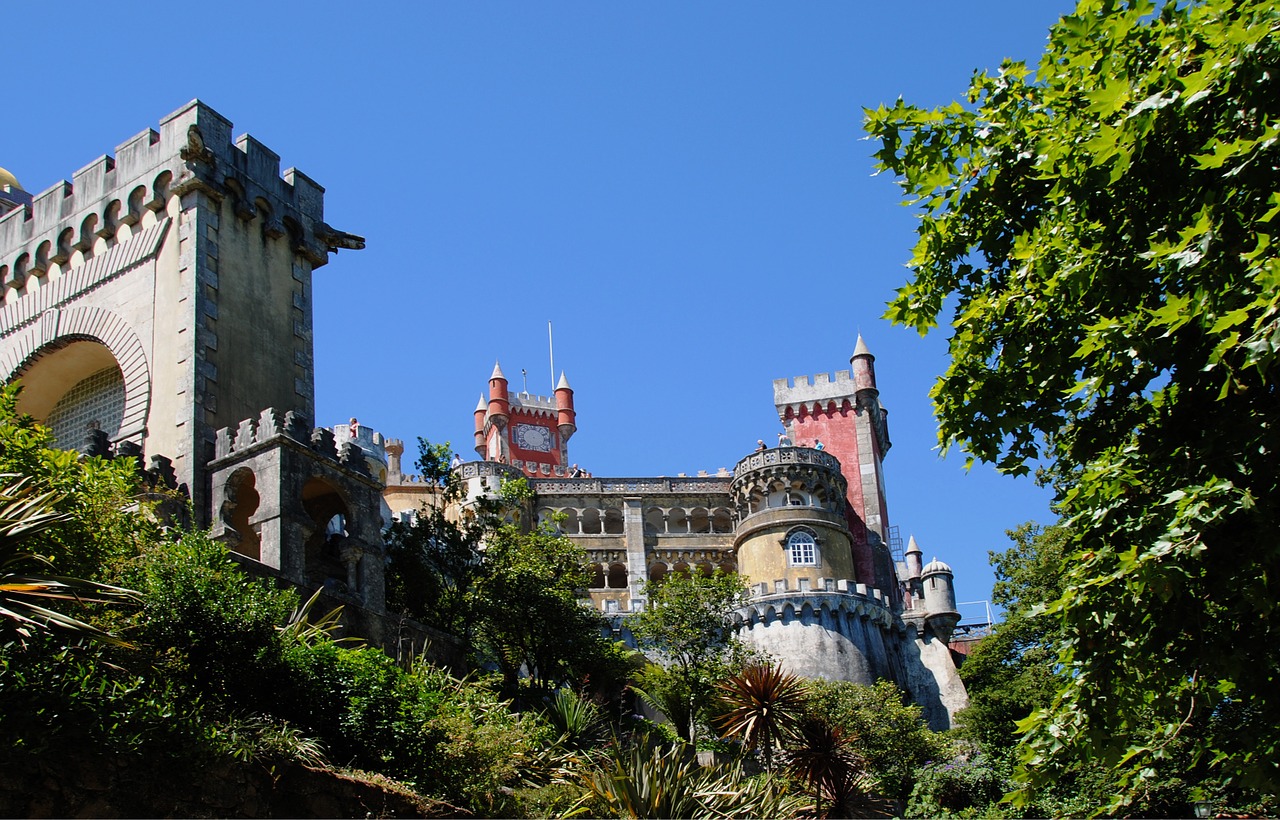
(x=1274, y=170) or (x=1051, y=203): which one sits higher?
(x=1051, y=203)

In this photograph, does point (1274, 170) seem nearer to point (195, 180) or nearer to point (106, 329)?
point (195, 180)

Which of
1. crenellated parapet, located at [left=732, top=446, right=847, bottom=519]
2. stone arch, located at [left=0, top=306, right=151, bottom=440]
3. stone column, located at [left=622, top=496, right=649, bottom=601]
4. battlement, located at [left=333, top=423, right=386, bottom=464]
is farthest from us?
stone column, located at [left=622, top=496, right=649, bottom=601]

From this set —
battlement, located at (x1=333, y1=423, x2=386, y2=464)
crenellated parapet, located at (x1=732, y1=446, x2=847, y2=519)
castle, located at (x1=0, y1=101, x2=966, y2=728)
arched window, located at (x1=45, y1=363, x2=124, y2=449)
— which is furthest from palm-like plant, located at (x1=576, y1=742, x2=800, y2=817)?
crenellated parapet, located at (x1=732, y1=446, x2=847, y2=519)

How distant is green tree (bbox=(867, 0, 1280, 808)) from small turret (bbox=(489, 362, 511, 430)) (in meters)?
67.4

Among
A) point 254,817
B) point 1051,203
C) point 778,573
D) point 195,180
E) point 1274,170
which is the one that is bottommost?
point 254,817

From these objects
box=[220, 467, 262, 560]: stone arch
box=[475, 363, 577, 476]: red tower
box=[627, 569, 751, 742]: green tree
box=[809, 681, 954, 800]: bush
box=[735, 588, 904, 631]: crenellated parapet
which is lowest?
box=[809, 681, 954, 800]: bush

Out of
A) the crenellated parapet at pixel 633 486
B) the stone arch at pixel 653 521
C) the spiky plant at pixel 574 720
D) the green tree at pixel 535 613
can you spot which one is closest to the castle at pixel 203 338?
the spiky plant at pixel 574 720

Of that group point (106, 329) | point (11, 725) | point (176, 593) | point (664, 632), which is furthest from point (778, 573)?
point (11, 725)

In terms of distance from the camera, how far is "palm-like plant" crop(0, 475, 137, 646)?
1286 cm

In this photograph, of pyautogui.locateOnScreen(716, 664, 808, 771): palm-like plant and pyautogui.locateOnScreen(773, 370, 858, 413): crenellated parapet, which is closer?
pyautogui.locateOnScreen(716, 664, 808, 771): palm-like plant

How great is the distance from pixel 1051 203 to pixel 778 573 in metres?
39.2

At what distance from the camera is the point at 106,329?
28266 millimetres

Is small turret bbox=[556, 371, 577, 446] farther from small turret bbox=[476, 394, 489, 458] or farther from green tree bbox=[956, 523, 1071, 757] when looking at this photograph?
green tree bbox=[956, 523, 1071, 757]

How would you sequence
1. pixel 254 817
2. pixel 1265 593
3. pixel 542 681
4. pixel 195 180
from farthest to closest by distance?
pixel 542 681, pixel 195 180, pixel 254 817, pixel 1265 593
